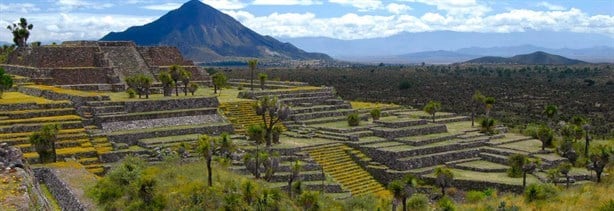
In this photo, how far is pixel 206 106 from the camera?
117 feet

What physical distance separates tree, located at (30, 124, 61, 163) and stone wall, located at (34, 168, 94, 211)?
4.06 feet

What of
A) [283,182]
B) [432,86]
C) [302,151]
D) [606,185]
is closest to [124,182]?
[283,182]

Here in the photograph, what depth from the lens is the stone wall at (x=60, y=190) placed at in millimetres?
19906

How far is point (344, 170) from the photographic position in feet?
102

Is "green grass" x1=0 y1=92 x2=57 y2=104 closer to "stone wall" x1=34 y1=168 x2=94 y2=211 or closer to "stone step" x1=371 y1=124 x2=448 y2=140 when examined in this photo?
"stone wall" x1=34 y1=168 x2=94 y2=211

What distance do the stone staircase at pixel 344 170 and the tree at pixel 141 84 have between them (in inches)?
394

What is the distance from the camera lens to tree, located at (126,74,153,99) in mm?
34875

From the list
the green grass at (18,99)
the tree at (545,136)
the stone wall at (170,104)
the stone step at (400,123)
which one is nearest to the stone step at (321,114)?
the stone step at (400,123)

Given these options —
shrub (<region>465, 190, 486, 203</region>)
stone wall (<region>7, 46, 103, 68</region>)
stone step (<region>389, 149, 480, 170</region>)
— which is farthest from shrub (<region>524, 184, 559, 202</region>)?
stone wall (<region>7, 46, 103, 68</region>)

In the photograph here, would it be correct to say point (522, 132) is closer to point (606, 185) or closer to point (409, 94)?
point (606, 185)

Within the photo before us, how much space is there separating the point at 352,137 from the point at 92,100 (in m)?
13.9

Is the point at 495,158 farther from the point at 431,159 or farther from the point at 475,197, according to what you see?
the point at 475,197

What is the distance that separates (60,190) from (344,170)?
542 inches

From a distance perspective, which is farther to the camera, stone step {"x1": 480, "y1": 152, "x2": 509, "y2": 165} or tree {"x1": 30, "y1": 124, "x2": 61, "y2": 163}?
stone step {"x1": 480, "y1": 152, "x2": 509, "y2": 165}
